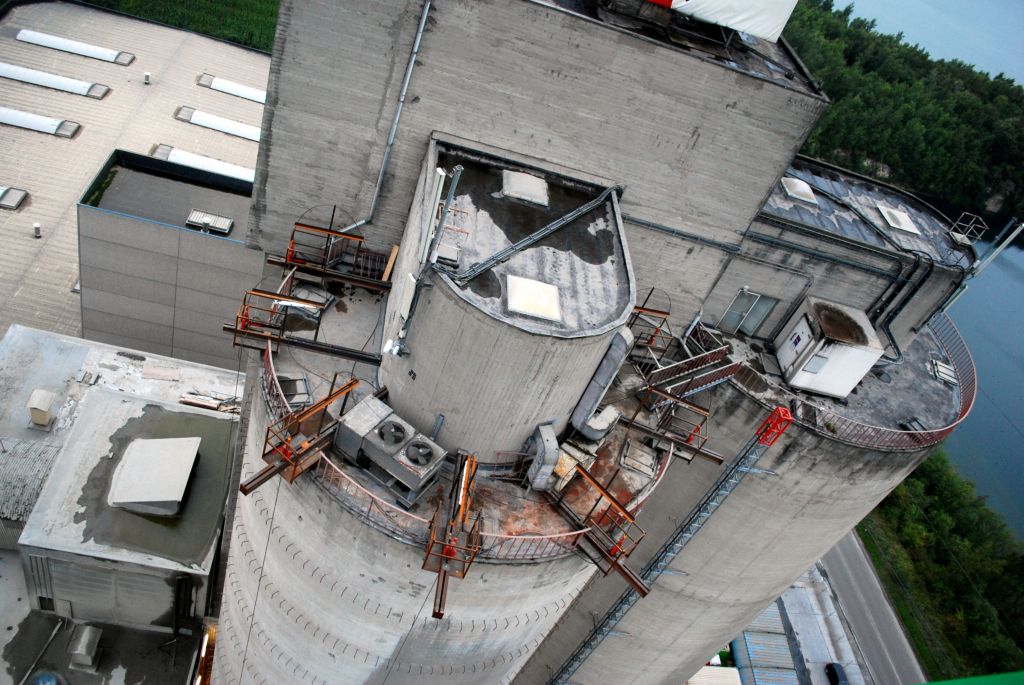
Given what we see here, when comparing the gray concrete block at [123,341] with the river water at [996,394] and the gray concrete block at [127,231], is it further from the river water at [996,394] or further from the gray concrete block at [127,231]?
the river water at [996,394]

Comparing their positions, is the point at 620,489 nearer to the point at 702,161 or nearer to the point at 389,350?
the point at 389,350

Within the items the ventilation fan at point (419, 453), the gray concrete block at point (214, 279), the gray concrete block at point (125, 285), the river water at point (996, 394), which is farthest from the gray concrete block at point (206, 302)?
the river water at point (996, 394)

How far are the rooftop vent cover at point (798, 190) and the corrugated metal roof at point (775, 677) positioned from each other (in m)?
26.1

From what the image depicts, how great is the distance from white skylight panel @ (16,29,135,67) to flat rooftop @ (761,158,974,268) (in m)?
45.9

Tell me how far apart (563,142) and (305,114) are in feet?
19.4

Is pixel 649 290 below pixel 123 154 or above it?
above

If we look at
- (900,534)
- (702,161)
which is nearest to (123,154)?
(702,161)

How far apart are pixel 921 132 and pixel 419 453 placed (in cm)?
8487

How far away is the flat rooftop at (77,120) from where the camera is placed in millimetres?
35812

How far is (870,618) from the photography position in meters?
41.6

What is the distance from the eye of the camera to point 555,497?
14344 millimetres

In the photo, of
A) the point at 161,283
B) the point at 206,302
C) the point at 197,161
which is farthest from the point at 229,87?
the point at 206,302

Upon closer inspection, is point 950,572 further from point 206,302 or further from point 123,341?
point 123,341

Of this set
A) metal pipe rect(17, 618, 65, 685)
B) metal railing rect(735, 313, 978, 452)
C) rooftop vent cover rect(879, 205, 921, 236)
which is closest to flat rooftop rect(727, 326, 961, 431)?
metal railing rect(735, 313, 978, 452)
